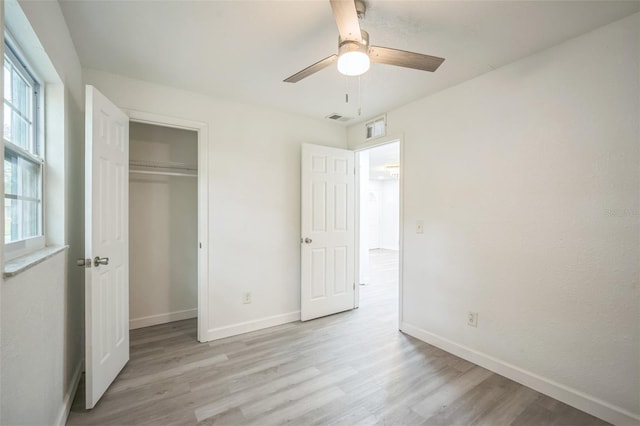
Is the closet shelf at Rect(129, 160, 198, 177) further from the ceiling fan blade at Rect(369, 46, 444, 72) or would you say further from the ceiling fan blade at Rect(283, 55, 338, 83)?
the ceiling fan blade at Rect(369, 46, 444, 72)

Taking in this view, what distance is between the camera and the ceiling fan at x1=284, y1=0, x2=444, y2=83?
4.43ft

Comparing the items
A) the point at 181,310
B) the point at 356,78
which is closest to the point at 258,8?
the point at 356,78

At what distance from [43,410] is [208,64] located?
2348mm

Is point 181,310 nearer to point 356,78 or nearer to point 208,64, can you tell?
point 208,64

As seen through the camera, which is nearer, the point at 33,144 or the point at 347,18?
the point at 347,18

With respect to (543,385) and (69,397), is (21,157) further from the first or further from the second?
(543,385)

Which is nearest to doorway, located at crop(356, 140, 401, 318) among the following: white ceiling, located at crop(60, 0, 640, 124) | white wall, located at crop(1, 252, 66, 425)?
white ceiling, located at crop(60, 0, 640, 124)

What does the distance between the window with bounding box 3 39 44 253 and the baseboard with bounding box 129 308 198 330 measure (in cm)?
189

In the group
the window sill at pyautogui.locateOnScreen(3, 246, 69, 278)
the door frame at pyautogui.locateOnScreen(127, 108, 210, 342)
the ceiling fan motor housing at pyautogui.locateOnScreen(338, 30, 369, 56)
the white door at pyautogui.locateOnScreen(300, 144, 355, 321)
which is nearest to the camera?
the window sill at pyautogui.locateOnScreen(3, 246, 69, 278)

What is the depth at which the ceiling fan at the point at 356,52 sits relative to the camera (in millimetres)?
1351

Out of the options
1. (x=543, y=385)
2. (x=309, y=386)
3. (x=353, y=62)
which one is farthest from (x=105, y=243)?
(x=543, y=385)

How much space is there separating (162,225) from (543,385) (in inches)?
151

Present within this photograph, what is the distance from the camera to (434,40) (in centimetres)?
191

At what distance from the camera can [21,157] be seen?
146cm
